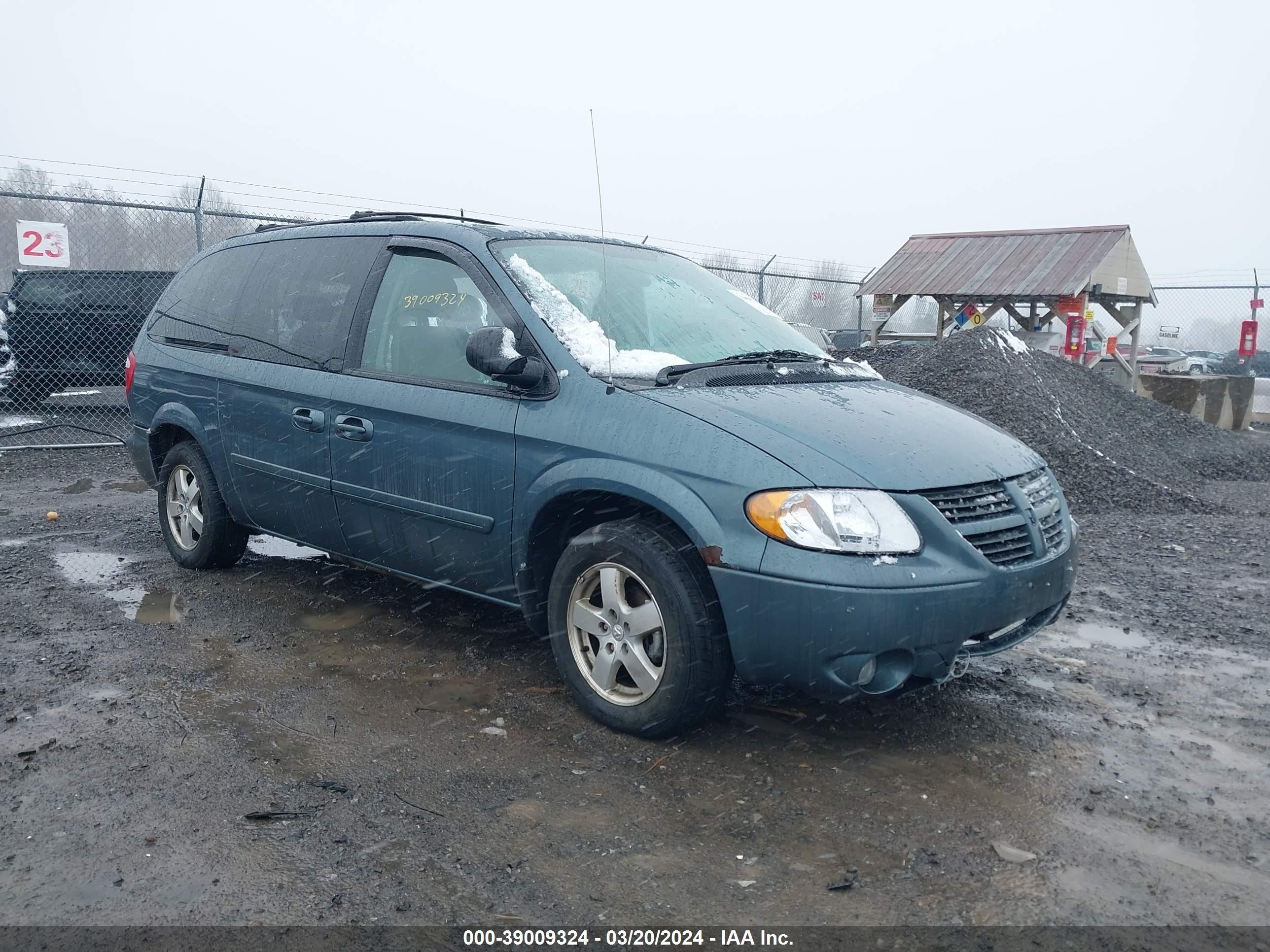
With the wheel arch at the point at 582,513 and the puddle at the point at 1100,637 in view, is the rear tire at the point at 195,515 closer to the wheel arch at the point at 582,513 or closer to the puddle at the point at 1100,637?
the wheel arch at the point at 582,513

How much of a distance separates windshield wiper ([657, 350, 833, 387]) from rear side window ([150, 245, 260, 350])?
2656 mm

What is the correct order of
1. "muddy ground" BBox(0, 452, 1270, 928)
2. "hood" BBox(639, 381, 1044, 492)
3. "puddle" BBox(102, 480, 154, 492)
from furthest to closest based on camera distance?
"puddle" BBox(102, 480, 154, 492) → "hood" BBox(639, 381, 1044, 492) → "muddy ground" BBox(0, 452, 1270, 928)

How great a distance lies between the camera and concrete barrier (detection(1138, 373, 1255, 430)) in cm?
1459

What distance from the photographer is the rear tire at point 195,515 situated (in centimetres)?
558

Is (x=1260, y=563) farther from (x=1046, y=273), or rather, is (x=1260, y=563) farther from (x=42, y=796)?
(x=1046, y=273)

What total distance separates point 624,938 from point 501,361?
205 centimetres

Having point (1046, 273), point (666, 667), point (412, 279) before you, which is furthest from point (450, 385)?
point (1046, 273)

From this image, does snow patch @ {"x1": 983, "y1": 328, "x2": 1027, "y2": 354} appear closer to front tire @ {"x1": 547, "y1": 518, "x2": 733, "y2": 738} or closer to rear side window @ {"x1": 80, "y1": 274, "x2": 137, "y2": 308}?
front tire @ {"x1": 547, "y1": 518, "x2": 733, "y2": 738}

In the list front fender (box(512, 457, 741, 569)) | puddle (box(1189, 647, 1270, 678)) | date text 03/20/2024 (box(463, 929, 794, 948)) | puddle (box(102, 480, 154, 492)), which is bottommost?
puddle (box(102, 480, 154, 492))

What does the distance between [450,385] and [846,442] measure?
5.32 ft

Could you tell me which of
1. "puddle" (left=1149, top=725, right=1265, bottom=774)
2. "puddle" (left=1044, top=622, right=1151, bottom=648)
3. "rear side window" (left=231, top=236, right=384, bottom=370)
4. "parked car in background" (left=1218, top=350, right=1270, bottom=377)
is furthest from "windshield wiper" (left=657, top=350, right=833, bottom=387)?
"parked car in background" (left=1218, top=350, right=1270, bottom=377)

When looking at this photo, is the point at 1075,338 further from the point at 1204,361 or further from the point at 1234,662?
the point at 1204,361

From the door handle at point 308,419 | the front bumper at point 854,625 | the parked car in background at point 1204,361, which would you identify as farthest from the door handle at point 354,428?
the parked car in background at point 1204,361

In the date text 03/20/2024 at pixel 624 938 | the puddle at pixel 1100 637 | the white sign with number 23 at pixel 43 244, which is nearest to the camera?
the date text 03/20/2024 at pixel 624 938
